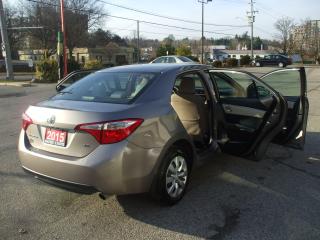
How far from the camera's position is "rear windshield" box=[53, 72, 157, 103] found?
4.01m

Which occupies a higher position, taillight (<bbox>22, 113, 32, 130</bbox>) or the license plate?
taillight (<bbox>22, 113, 32, 130</bbox>)

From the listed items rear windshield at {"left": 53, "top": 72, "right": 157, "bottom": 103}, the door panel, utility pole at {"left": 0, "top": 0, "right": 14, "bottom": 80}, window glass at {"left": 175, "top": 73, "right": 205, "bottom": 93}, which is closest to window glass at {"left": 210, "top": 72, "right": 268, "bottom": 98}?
the door panel

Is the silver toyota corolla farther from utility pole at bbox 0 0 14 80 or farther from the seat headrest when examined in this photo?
utility pole at bbox 0 0 14 80

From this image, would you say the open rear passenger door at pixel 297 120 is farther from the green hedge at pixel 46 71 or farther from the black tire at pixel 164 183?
the green hedge at pixel 46 71

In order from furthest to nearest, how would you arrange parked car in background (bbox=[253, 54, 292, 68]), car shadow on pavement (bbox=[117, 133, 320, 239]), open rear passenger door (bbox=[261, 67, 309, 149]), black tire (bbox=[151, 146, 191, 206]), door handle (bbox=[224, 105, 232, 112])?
1. parked car in background (bbox=[253, 54, 292, 68])
2. door handle (bbox=[224, 105, 232, 112])
3. open rear passenger door (bbox=[261, 67, 309, 149])
4. black tire (bbox=[151, 146, 191, 206])
5. car shadow on pavement (bbox=[117, 133, 320, 239])

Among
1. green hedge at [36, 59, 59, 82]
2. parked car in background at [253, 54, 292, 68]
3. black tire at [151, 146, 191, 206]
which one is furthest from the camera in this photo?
parked car in background at [253, 54, 292, 68]

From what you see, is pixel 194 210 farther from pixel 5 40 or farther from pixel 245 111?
pixel 5 40

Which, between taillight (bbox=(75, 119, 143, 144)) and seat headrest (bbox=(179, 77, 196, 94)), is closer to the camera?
taillight (bbox=(75, 119, 143, 144))

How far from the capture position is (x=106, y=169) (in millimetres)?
3457

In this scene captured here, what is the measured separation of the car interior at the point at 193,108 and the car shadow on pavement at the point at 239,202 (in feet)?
1.85

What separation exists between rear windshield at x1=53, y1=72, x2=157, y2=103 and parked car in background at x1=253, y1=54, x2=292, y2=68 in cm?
4878

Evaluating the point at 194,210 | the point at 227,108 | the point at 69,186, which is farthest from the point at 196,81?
the point at 69,186

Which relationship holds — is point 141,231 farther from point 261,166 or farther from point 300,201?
point 261,166

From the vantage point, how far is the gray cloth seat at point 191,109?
5055mm
